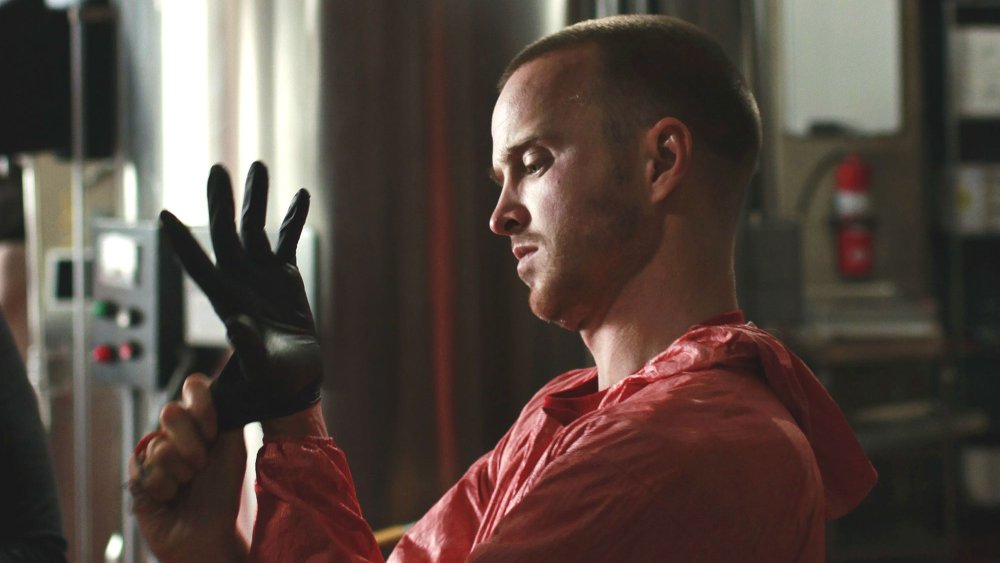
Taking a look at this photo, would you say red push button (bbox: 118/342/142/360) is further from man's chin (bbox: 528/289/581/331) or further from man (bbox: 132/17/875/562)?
man's chin (bbox: 528/289/581/331)

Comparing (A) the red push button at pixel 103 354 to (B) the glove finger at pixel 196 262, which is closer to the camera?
(B) the glove finger at pixel 196 262

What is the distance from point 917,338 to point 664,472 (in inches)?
120

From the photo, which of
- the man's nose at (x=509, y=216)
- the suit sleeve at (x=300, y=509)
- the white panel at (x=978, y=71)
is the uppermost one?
the white panel at (x=978, y=71)

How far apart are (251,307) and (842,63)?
12.2 ft

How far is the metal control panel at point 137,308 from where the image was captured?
2.24m

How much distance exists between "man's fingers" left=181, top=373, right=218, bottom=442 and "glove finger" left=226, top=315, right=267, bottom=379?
0.17 feet

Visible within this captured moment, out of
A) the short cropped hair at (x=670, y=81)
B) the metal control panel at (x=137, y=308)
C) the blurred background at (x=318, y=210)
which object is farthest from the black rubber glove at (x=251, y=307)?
the metal control panel at (x=137, y=308)

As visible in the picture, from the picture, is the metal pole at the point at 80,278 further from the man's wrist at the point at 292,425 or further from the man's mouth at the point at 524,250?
the man's mouth at the point at 524,250

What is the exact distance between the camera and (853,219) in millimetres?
4031

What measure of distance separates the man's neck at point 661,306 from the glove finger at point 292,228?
13.3 inches

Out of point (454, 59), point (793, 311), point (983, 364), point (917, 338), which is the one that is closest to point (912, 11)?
point (917, 338)

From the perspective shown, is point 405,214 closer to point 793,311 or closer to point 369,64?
point 369,64

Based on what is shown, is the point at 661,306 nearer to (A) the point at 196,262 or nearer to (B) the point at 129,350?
(A) the point at 196,262

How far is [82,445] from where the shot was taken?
2.46 metres
